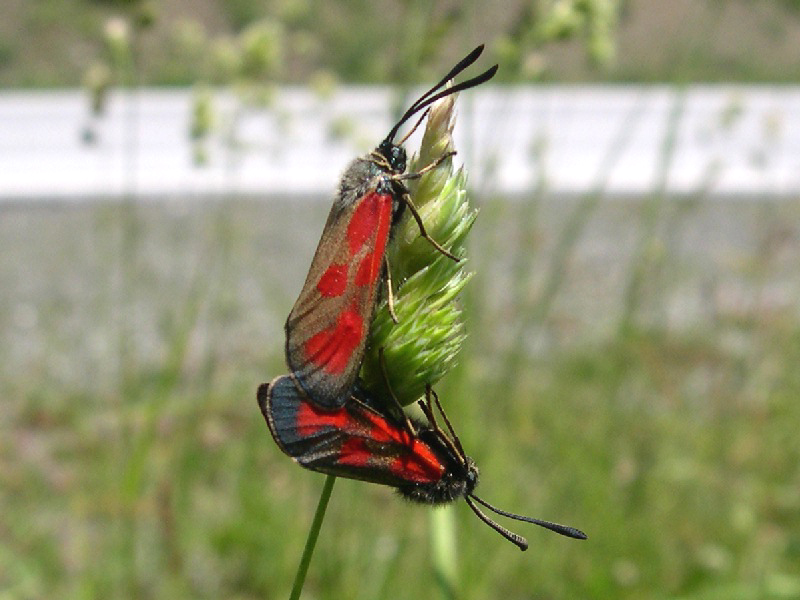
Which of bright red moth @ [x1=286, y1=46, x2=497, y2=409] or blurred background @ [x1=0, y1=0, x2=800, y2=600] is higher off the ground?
bright red moth @ [x1=286, y1=46, x2=497, y2=409]

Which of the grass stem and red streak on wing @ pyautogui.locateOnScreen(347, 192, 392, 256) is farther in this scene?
red streak on wing @ pyautogui.locateOnScreen(347, 192, 392, 256)

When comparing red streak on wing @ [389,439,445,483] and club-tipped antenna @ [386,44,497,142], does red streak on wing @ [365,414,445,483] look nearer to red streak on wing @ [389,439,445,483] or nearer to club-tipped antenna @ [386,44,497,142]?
red streak on wing @ [389,439,445,483]

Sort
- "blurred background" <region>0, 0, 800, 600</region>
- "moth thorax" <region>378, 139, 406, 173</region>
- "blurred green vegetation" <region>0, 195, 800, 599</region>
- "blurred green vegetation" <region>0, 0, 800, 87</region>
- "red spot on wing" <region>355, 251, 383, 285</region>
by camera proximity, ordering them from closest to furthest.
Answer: "red spot on wing" <region>355, 251, 383, 285</region> < "moth thorax" <region>378, 139, 406, 173</region> < "blurred background" <region>0, 0, 800, 600</region> < "blurred green vegetation" <region>0, 195, 800, 599</region> < "blurred green vegetation" <region>0, 0, 800, 87</region>

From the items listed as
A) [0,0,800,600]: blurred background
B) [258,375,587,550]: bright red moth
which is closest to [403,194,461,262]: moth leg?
[258,375,587,550]: bright red moth

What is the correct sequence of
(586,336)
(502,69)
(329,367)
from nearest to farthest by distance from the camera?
(329,367), (502,69), (586,336)

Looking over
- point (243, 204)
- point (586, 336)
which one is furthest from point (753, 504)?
point (243, 204)

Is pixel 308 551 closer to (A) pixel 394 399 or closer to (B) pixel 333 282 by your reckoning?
(A) pixel 394 399

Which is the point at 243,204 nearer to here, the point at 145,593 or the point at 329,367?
the point at 145,593
